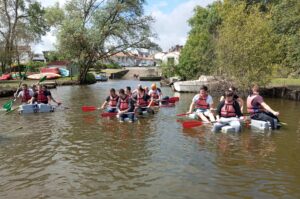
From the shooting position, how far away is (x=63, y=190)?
744 cm

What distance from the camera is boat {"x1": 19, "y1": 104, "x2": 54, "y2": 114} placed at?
59.6ft

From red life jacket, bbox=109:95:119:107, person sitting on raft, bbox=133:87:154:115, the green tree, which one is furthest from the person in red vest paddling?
the green tree

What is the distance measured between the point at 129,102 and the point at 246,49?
13.6 m

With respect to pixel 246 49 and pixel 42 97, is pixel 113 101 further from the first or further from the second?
pixel 246 49

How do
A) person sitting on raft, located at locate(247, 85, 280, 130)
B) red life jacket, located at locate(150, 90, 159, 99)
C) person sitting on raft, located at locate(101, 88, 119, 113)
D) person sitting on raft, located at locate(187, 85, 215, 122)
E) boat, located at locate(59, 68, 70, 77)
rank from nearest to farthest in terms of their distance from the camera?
person sitting on raft, located at locate(247, 85, 280, 130), person sitting on raft, located at locate(187, 85, 215, 122), person sitting on raft, located at locate(101, 88, 119, 113), red life jacket, located at locate(150, 90, 159, 99), boat, located at locate(59, 68, 70, 77)

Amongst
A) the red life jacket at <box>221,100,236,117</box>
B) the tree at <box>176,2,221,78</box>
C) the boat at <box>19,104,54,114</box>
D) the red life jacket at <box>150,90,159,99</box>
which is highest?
the tree at <box>176,2,221,78</box>

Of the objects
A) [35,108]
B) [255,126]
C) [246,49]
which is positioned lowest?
[255,126]

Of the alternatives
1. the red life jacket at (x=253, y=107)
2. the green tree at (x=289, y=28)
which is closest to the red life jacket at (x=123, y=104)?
the red life jacket at (x=253, y=107)

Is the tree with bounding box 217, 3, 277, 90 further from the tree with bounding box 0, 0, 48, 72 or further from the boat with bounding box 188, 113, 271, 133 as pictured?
the tree with bounding box 0, 0, 48, 72

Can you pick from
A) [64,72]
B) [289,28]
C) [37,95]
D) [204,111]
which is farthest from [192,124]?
[64,72]

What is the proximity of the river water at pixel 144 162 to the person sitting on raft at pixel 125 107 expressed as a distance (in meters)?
0.64

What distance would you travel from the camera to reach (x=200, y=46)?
4138cm

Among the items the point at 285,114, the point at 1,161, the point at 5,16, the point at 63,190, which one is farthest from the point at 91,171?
the point at 5,16

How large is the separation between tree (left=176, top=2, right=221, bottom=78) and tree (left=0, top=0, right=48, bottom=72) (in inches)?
707
